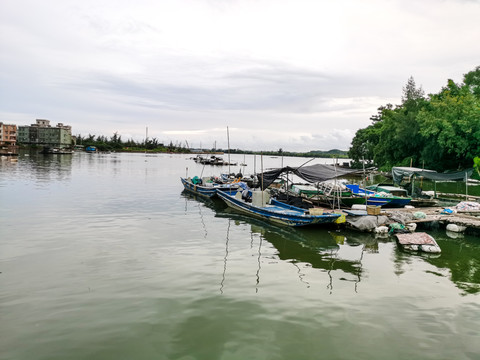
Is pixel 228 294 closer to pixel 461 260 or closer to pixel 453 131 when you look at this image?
pixel 461 260

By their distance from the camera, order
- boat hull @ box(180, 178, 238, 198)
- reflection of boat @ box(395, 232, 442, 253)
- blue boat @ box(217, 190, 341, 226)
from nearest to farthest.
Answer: reflection of boat @ box(395, 232, 442, 253), blue boat @ box(217, 190, 341, 226), boat hull @ box(180, 178, 238, 198)

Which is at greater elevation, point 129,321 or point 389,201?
point 389,201

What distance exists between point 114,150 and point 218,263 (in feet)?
454

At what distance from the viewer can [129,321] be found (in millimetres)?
7227

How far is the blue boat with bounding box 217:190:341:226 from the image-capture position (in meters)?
15.9

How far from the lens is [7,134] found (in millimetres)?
108375

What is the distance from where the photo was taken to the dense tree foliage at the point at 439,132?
1208 inches

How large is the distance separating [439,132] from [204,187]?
24.7 meters

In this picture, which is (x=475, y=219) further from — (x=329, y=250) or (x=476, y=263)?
(x=329, y=250)

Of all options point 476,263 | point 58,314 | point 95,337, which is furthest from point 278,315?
point 476,263

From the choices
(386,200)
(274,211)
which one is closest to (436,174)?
(386,200)

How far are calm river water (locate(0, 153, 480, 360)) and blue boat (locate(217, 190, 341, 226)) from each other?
0.72 meters

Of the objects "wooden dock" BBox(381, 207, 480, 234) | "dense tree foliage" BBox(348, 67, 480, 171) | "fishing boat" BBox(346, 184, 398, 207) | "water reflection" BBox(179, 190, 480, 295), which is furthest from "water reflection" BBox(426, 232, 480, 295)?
"dense tree foliage" BBox(348, 67, 480, 171)

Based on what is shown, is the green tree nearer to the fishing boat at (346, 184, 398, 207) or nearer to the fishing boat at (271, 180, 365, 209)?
the fishing boat at (346, 184, 398, 207)
